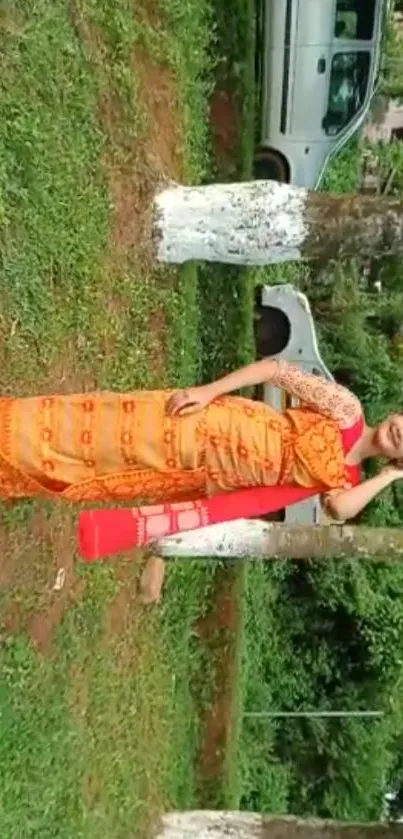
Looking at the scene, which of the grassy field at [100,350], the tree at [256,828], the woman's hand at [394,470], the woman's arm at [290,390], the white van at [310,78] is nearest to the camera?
the woman's arm at [290,390]

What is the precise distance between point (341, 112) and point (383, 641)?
12.8 feet

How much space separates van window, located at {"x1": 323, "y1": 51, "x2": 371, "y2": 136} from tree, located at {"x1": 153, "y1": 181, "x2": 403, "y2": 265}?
3.15m

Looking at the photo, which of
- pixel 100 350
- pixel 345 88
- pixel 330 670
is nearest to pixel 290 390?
pixel 100 350

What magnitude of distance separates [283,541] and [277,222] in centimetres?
172

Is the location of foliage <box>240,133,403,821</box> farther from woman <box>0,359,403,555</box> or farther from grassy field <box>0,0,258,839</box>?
woman <box>0,359,403,555</box>

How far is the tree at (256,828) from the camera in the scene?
648cm

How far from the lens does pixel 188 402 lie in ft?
13.9

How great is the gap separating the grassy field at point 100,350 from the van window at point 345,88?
40.6 inches

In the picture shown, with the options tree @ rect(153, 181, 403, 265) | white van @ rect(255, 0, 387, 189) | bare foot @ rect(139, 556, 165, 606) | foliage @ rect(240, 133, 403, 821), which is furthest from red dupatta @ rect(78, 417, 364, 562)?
white van @ rect(255, 0, 387, 189)

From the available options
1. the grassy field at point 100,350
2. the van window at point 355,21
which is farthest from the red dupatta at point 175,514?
the van window at point 355,21

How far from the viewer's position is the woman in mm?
4258

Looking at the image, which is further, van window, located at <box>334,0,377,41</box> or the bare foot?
van window, located at <box>334,0,377,41</box>

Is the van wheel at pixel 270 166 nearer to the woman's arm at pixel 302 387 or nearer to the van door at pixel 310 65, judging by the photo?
the van door at pixel 310 65

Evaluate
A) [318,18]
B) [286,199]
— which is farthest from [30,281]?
[318,18]
